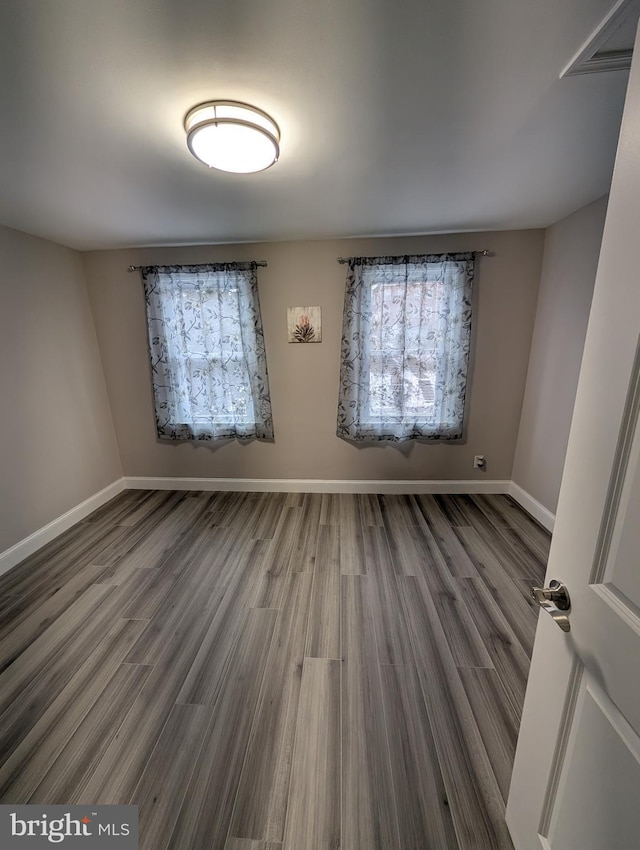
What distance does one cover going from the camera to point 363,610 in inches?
69.0

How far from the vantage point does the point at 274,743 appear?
3.84ft

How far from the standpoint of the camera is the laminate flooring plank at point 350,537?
2.09 m

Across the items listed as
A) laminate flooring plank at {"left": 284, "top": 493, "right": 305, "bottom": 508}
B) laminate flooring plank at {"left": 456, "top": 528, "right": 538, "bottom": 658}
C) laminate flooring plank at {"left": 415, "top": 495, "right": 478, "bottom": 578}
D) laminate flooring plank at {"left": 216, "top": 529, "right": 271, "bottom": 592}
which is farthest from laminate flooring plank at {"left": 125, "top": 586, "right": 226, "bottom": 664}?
laminate flooring plank at {"left": 456, "top": 528, "right": 538, "bottom": 658}

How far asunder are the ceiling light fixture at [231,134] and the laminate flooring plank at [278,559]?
2199 mm

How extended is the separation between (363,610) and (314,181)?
2.35 m

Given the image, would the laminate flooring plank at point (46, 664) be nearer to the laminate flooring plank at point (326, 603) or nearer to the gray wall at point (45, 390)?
the gray wall at point (45, 390)

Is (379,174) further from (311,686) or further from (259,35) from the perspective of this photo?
(311,686)

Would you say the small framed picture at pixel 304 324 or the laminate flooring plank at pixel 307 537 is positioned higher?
the small framed picture at pixel 304 324

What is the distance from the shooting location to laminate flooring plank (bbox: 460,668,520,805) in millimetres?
1096

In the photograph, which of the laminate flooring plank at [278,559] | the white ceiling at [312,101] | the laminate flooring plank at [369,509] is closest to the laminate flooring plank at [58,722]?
the laminate flooring plank at [278,559]

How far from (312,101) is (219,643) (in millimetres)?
2351

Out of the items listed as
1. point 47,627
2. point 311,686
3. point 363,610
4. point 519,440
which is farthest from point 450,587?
point 47,627

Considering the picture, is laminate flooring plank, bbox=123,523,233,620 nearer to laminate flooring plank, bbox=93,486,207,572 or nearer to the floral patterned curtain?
laminate flooring plank, bbox=93,486,207,572

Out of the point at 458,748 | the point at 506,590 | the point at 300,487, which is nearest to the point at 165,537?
the point at 300,487
